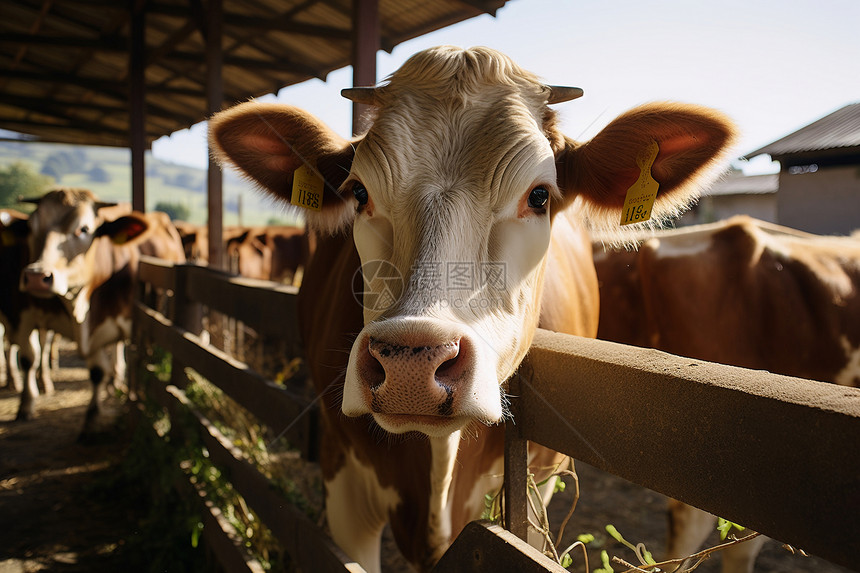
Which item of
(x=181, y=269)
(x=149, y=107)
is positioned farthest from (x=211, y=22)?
(x=149, y=107)

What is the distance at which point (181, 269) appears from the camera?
12.1 ft

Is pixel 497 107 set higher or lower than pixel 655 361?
higher

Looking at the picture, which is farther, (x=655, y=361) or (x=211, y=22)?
(x=211, y=22)

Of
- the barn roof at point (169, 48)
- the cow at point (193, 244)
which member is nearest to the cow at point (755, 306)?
the barn roof at point (169, 48)

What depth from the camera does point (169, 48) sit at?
24.1ft

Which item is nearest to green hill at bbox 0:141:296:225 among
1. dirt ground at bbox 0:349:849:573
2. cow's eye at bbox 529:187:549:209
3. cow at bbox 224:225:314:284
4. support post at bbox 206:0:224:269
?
cow at bbox 224:225:314:284

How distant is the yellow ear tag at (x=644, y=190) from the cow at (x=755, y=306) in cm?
147

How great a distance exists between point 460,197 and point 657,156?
0.67 metres

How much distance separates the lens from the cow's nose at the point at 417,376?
1.05m

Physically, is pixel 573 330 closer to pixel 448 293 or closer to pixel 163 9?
pixel 448 293

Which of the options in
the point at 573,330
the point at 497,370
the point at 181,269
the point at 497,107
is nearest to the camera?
the point at 497,370

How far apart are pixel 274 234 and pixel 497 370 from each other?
10680 mm

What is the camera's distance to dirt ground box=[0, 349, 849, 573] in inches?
122

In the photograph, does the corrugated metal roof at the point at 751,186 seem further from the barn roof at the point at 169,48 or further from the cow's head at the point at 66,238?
the cow's head at the point at 66,238
